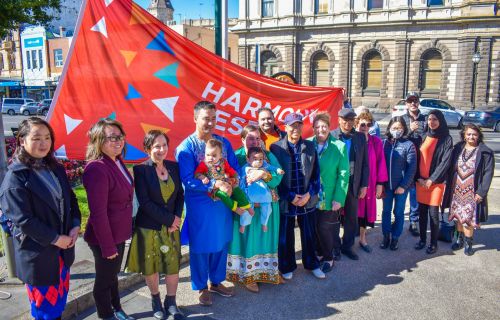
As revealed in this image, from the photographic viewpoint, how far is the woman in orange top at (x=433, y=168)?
200 inches

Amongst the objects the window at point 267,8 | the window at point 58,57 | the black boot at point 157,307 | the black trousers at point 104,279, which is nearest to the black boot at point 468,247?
the black boot at point 157,307

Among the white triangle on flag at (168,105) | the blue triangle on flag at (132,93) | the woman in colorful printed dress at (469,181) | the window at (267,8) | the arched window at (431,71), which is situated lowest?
the woman in colorful printed dress at (469,181)

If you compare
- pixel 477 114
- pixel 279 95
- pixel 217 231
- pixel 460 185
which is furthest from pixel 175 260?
pixel 477 114

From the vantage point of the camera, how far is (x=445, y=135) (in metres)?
5.14

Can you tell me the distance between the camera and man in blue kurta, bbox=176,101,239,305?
3.56 meters

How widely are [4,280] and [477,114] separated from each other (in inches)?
869

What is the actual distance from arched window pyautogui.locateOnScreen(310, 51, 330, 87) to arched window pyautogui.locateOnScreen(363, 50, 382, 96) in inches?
123

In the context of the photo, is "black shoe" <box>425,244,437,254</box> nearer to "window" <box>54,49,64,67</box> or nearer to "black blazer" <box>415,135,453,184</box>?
"black blazer" <box>415,135,453,184</box>

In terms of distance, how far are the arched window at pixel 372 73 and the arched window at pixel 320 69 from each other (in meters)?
3.14

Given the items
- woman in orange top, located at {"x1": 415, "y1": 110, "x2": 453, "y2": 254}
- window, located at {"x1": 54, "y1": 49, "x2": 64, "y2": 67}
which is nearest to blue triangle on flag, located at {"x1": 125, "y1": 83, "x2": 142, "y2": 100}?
woman in orange top, located at {"x1": 415, "y1": 110, "x2": 453, "y2": 254}

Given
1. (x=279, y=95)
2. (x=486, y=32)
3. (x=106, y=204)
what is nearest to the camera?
(x=106, y=204)

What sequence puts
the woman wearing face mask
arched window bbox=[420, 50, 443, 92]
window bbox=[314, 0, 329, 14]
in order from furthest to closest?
window bbox=[314, 0, 329, 14] → arched window bbox=[420, 50, 443, 92] → the woman wearing face mask

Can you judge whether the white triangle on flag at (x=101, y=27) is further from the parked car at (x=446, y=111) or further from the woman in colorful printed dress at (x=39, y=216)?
the parked car at (x=446, y=111)

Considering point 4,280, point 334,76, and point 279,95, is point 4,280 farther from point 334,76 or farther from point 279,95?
point 334,76
